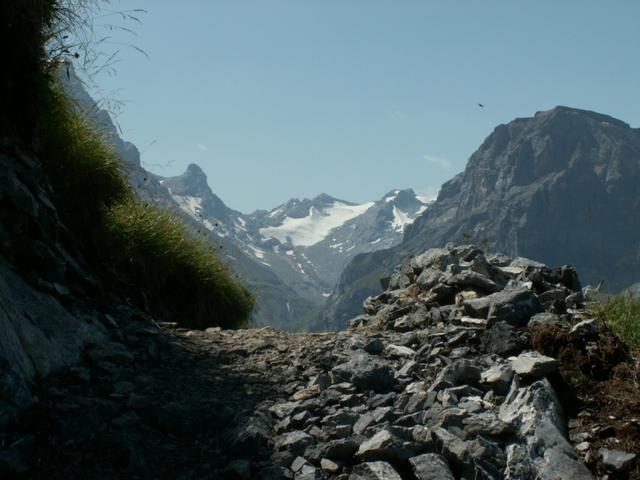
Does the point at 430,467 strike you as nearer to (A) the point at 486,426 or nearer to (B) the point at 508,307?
(A) the point at 486,426

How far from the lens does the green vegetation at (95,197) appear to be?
25.5 feet

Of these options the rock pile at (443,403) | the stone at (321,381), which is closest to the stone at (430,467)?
the rock pile at (443,403)

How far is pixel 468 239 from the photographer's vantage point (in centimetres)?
1252

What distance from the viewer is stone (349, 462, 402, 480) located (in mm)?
4777

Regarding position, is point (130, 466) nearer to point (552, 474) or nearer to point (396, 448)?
point (396, 448)

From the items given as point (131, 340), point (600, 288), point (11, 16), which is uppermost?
point (600, 288)

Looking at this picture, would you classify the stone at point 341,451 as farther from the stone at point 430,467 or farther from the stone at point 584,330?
the stone at point 584,330

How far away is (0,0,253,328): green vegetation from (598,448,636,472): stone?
6273 millimetres

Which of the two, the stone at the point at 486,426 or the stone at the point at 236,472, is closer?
the stone at the point at 236,472

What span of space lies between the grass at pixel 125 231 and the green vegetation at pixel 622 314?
5910mm

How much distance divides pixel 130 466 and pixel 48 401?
3.28ft

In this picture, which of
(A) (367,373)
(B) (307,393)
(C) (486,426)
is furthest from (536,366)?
(B) (307,393)

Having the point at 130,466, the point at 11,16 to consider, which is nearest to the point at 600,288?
the point at 130,466

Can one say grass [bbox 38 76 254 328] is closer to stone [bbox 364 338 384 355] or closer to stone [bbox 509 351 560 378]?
stone [bbox 364 338 384 355]
